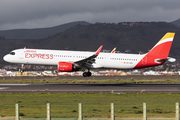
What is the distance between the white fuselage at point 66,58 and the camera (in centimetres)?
4159

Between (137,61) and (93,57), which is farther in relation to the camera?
(137,61)

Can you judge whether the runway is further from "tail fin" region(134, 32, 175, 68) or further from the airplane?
"tail fin" region(134, 32, 175, 68)

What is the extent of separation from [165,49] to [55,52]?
16243mm

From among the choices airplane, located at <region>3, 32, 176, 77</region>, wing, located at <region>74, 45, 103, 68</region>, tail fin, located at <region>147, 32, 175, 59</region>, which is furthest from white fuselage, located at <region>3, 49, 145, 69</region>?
tail fin, located at <region>147, 32, 175, 59</region>

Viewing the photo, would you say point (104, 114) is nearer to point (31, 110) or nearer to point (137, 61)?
point (31, 110)

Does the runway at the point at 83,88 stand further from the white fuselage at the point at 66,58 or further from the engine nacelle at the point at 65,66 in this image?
the white fuselage at the point at 66,58

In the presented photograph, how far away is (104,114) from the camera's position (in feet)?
55.4

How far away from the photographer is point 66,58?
41688mm

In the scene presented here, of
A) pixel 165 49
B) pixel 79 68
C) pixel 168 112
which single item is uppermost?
pixel 165 49

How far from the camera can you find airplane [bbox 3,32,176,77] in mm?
41469

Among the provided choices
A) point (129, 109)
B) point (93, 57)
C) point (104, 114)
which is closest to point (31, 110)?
point (104, 114)

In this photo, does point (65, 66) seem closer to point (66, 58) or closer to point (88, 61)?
point (66, 58)

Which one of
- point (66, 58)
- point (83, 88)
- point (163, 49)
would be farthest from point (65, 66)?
point (163, 49)

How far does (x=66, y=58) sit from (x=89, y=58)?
3.61 m
